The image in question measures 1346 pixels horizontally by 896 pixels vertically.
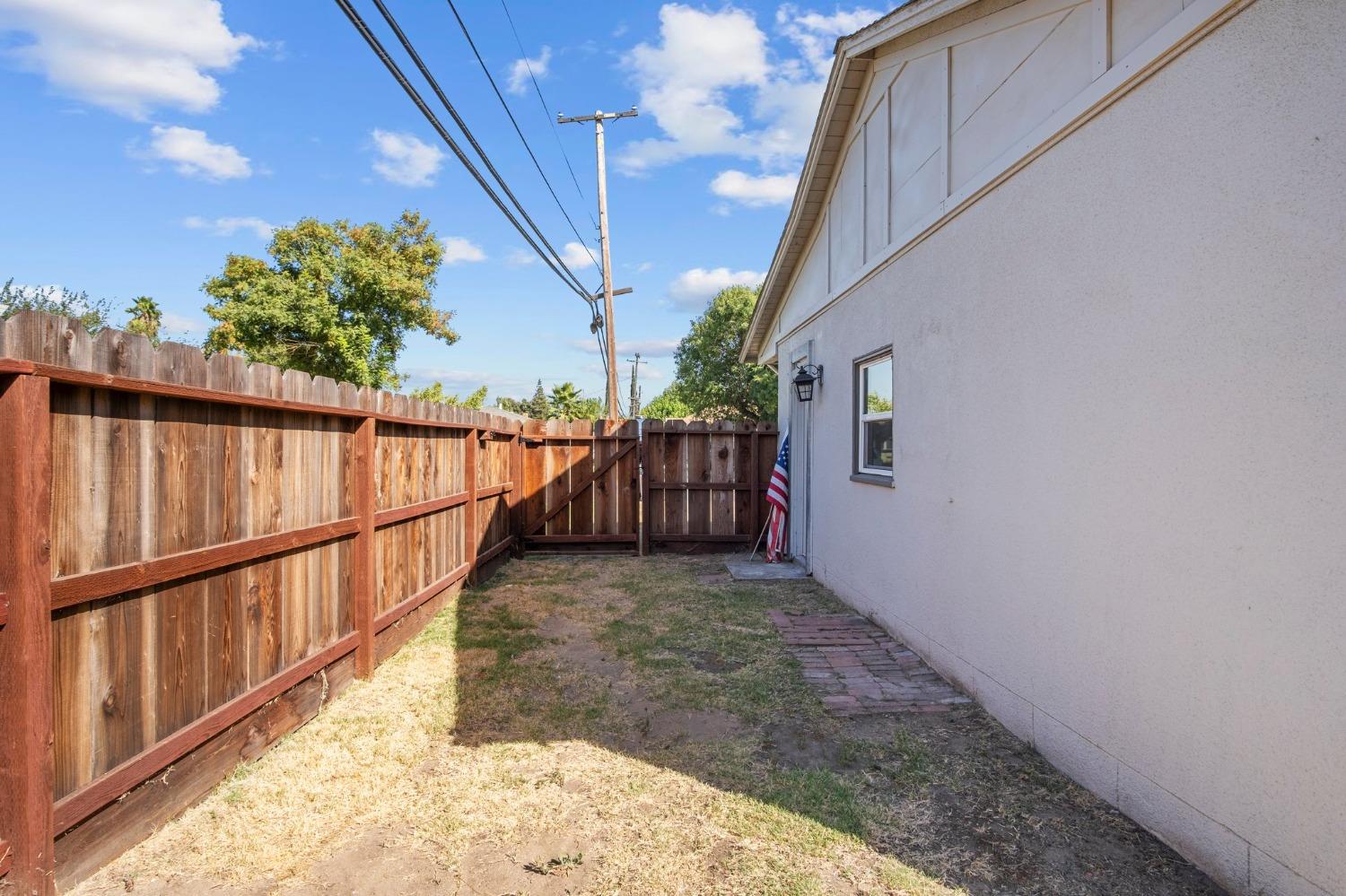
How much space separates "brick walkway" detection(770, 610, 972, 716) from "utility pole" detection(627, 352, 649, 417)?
4395 cm

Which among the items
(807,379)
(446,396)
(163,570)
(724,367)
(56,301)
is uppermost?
(56,301)

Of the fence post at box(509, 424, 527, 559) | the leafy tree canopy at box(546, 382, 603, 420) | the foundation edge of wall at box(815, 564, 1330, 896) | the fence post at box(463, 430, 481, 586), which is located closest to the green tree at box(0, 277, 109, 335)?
the fence post at box(509, 424, 527, 559)

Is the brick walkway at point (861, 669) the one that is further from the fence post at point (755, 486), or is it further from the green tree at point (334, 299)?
the green tree at point (334, 299)

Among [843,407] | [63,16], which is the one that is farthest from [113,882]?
[843,407]

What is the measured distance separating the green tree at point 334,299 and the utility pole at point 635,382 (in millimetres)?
24443

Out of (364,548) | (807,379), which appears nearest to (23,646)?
(364,548)

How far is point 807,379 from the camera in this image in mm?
7441

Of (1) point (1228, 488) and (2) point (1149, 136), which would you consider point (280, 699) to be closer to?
(1) point (1228, 488)

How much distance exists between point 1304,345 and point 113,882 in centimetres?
407

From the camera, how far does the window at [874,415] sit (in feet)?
18.7

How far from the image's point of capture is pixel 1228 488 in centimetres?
225

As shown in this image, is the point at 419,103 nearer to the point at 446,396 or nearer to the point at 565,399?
the point at 446,396

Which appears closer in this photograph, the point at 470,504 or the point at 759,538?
the point at 470,504

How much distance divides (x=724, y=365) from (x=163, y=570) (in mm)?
28101
